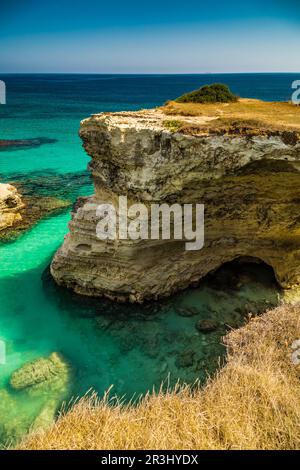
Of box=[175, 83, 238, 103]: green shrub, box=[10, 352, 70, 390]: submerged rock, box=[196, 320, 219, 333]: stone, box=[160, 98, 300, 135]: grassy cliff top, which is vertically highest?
box=[175, 83, 238, 103]: green shrub

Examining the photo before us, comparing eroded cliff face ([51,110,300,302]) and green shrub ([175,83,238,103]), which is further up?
green shrub ([175,83,238,103])

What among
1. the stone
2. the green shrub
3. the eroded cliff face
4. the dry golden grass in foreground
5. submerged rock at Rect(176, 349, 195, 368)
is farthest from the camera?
the green shrub

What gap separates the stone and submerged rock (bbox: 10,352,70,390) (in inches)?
134

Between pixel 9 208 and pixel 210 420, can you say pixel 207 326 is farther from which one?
pixel 9 208

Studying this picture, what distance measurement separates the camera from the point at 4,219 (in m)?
15.9

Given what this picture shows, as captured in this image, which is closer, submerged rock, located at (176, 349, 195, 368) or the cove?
the cove

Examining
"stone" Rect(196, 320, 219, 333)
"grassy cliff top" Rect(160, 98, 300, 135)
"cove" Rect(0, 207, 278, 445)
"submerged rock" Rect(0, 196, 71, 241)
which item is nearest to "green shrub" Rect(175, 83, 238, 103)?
"grassy cliff top" Rect(160, 98, 300, 135)

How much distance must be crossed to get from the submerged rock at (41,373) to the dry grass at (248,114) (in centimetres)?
648

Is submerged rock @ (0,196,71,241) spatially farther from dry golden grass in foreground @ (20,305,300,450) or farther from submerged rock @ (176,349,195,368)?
dry golden grass in foreground @ (20,305,300,450)

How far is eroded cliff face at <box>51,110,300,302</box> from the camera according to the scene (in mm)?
8180

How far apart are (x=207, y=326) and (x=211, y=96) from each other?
745 centimetres
